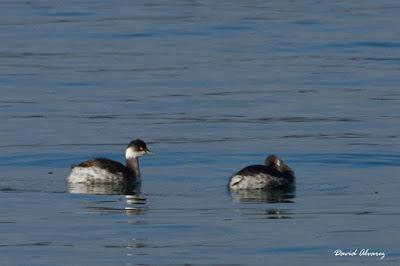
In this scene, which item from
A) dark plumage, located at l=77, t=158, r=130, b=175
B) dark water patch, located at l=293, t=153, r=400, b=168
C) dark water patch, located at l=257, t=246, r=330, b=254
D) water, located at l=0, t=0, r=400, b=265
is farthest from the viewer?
dark water patch, located at l=293, t=153, r=400, b=168

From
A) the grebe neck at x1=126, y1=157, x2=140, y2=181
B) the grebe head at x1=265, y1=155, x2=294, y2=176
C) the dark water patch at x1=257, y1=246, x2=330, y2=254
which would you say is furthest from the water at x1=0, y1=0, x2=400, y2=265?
the grebe head at x1=265, y1=155, x2=294, y2=176

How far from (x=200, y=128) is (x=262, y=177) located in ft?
18.8

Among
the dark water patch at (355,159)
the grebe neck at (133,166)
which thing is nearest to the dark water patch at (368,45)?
the dark water patch at (355,159)

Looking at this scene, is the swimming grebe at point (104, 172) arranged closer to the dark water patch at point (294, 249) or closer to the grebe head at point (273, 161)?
the grebe head at point (273, 161)

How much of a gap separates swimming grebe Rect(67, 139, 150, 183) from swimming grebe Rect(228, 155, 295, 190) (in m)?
1.70

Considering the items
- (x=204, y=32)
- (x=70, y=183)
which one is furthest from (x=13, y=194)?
(x=204, y=32)

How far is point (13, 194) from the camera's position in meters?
19.2

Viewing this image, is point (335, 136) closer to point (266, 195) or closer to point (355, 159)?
point (355, 159)

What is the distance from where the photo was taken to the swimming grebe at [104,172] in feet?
67.4

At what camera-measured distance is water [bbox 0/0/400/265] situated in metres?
16.2

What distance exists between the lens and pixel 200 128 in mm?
25703

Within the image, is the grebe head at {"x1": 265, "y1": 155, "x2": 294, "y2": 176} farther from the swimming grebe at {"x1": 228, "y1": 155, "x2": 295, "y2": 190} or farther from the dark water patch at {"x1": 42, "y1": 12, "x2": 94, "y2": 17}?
→ the dark water patch at {"x1": 42, "y1": 12, "x2": 94, "y2": 17}

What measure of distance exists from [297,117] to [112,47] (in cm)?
1287

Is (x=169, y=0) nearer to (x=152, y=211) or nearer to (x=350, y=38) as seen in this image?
(x=350, y=38)
